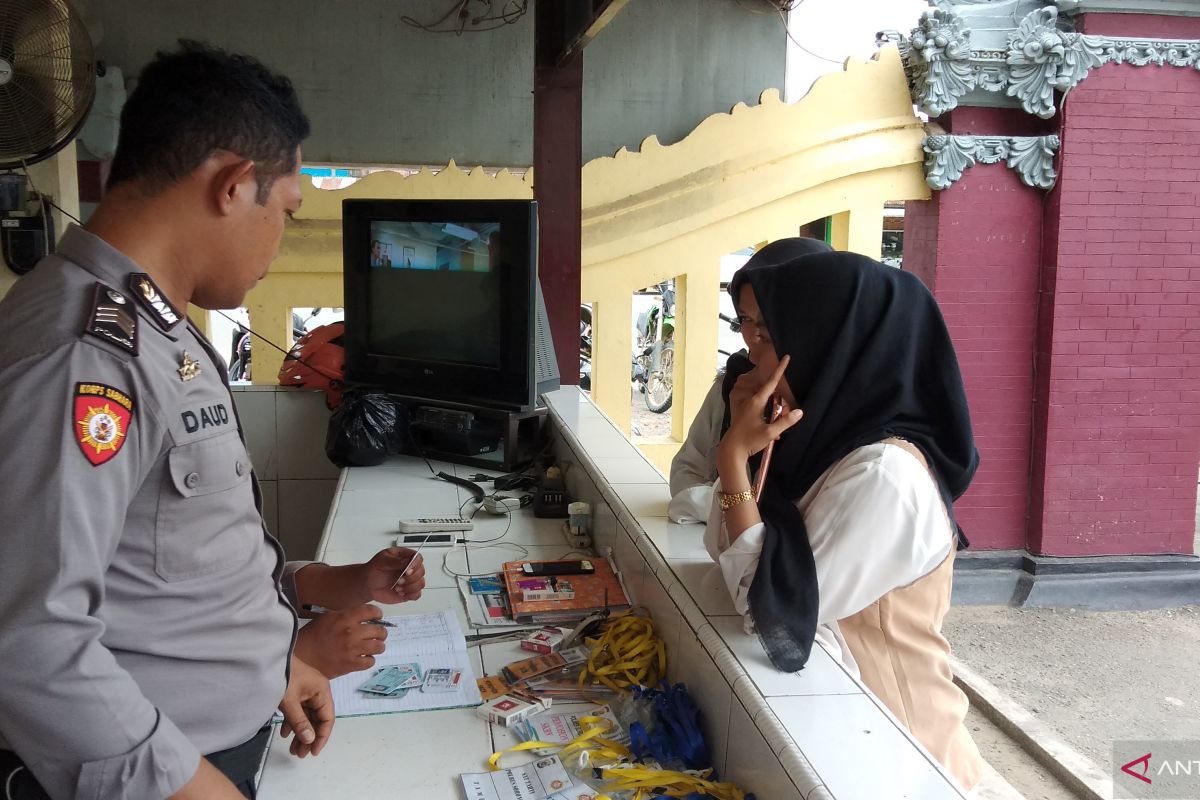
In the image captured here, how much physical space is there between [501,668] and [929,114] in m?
5.33

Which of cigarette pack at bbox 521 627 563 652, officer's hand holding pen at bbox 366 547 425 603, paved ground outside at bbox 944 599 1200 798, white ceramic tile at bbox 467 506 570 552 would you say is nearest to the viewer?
officer's hand holding pen at bbox 366 547 425 603

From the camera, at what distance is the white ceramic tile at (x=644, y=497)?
7.75 feet

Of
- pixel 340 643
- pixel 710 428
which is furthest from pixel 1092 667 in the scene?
pixel 340 643

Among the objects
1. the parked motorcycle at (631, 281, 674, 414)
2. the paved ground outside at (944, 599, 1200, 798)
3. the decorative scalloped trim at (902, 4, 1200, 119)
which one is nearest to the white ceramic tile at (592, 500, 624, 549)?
the paved ground outside at (944, 599, 1200, 798)

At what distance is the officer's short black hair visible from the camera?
42.2 inches

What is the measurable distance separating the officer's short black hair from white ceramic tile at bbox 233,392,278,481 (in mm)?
3208

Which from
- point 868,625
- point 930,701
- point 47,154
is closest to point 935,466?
point 868,625

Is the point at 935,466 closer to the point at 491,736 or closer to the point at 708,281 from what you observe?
the point at 491,736

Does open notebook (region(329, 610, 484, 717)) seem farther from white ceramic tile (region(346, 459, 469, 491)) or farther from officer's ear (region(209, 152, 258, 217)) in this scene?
white ceramic tile (region(346, 459, 469, 491))

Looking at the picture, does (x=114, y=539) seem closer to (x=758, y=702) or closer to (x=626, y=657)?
(x=758, y=702)

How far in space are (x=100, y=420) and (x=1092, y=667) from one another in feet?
17.6

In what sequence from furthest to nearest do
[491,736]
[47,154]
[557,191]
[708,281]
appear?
[708,281], [557,191], [47,154], [491,736]

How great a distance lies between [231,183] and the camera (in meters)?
1.08

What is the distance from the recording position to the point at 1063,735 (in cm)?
430
